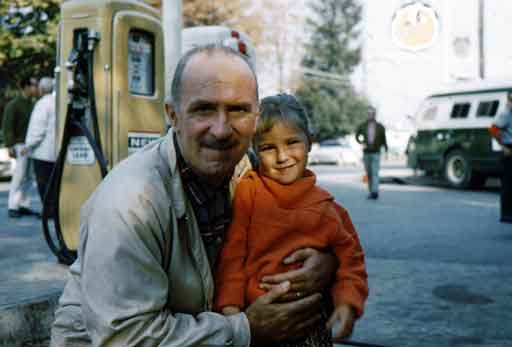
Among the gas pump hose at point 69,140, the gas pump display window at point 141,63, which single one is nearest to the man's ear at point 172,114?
the gas pump hose at point 69,140

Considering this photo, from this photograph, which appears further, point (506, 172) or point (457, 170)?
point (457, 170)

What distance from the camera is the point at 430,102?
1730 cm

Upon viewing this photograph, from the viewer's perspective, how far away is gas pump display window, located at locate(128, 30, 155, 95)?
539cm

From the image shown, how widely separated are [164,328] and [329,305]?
80cm

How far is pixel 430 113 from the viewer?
17.1 m

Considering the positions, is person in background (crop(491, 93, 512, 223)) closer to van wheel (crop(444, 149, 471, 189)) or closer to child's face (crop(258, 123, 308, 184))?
child's face (crop(258, 123, 308, 184))

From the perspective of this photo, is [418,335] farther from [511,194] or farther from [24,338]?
Answer: [511,194]

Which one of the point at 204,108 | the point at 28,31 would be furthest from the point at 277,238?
the point at 28,31

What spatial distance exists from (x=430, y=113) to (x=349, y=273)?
15687 mm

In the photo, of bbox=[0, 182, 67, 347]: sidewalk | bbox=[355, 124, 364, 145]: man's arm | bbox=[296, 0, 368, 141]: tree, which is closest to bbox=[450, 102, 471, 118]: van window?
bbox=[355, 124, 364, 145]: man's arm

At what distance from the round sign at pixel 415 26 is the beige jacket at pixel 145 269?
1120 cm

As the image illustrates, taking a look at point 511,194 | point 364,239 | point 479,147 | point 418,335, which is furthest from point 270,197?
point 479,147

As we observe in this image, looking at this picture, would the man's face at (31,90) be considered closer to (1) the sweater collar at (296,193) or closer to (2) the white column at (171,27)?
(2) the white column at (171,27)

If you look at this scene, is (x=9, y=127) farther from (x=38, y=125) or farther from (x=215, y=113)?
(x=215, y=113)
